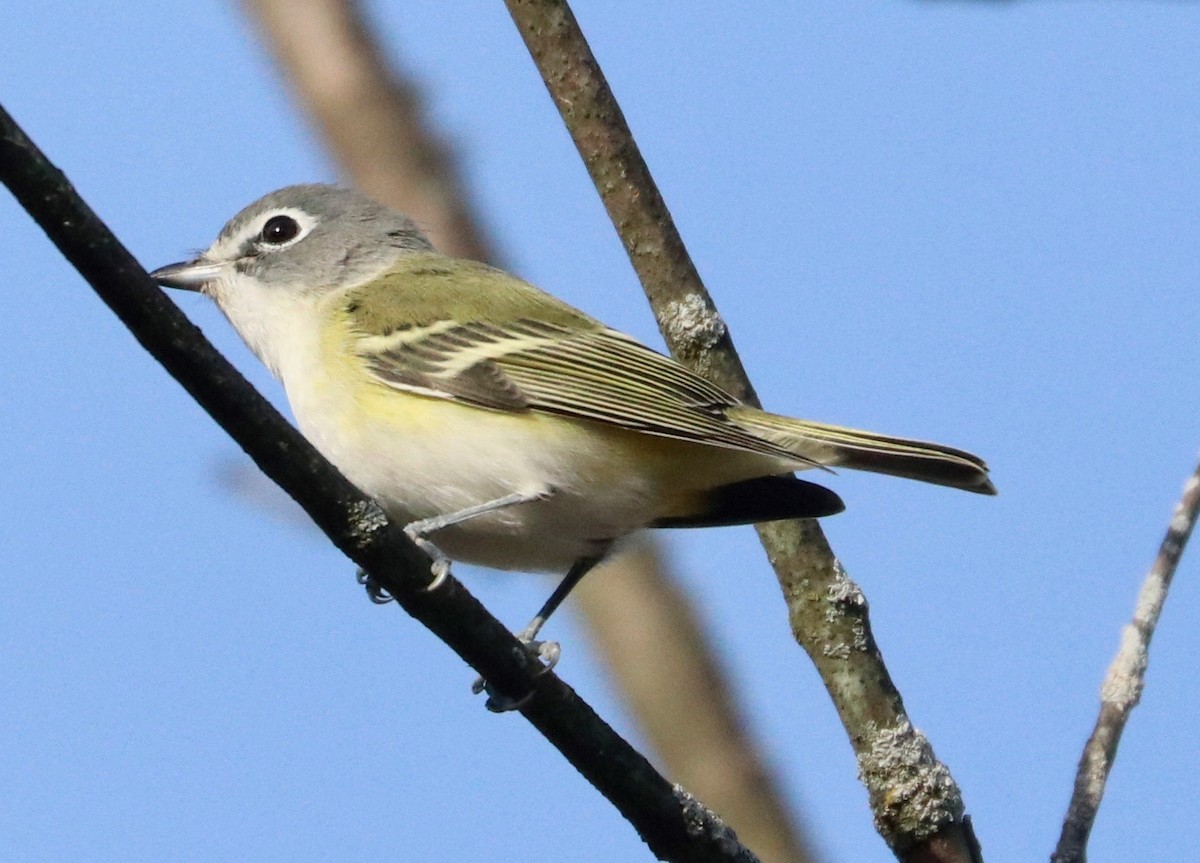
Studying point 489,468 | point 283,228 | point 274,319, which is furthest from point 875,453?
point 283,228

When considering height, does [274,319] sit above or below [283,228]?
below

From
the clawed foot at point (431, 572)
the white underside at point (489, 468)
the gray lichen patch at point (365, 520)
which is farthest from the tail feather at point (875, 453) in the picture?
the gray lichen patch at point (365, 520)

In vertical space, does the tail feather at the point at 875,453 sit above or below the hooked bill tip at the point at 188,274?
below

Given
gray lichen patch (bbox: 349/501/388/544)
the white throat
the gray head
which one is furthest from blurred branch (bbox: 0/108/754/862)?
the gray head

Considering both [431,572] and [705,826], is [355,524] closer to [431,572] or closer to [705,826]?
[431,572]

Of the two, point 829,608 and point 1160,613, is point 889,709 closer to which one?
point 829,608

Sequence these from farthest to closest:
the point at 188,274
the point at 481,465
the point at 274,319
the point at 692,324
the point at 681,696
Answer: the point at 681,696 < the point at 188,274 < the point at 274,319 < the point at 692,324 < the point at 481,465

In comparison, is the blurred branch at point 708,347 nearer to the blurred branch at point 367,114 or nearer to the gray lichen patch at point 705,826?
the gray lichen patch at point 705,826
